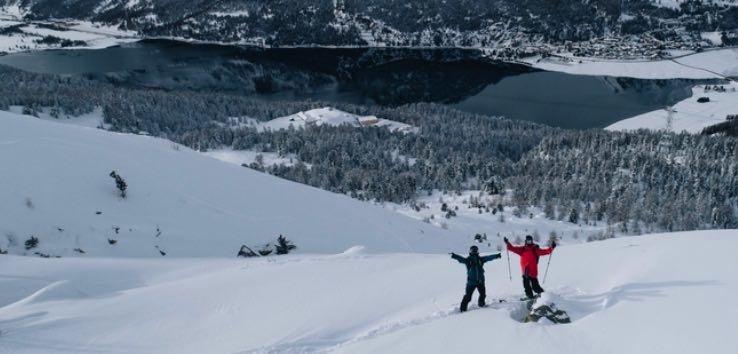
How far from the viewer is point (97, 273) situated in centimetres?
1683

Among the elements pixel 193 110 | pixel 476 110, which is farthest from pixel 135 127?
pixel 476 110

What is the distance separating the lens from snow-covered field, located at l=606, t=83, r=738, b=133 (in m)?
121

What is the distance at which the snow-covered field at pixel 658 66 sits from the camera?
Answer: 16625 cm

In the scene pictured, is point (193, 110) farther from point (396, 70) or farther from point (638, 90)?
point (638, 90)

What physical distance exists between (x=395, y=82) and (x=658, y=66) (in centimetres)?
9198

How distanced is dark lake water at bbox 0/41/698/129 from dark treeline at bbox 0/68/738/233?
20.4m

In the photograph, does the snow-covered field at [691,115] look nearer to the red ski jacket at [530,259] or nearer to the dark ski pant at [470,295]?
the red ski jacket at [530,259]

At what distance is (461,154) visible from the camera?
10062 centimetres

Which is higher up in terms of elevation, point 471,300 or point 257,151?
point 471,300

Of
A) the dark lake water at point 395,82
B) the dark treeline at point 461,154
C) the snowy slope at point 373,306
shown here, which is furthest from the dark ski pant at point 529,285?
the dark lake water at point 395,82

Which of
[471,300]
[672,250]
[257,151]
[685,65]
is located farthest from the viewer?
[685,65]


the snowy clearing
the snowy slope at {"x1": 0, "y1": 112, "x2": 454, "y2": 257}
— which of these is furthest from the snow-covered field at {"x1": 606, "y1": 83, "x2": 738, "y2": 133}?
the snowy slope at {"x1": 0, "y1": 112, "x2": 454, "y2": 257}

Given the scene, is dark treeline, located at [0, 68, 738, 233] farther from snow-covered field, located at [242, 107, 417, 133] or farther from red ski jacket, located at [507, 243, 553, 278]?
red ski jacket, located at [507, 243, 553, 278]

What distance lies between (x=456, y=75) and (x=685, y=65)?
7991 centimetres
